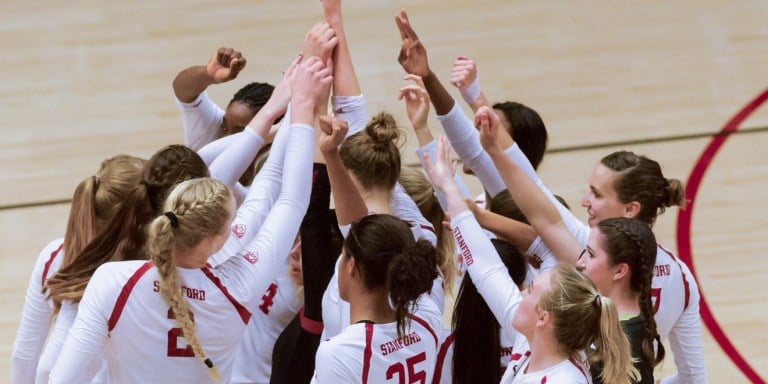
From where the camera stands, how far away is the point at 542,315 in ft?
9.50

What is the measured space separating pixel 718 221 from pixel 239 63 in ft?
9.03

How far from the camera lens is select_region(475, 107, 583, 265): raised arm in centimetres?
343

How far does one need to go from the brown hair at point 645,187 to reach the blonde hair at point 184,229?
1.39 m

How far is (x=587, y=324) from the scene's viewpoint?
2.85 metres

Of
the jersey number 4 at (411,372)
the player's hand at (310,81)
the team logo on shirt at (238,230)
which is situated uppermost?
the player's hand at (310,81)

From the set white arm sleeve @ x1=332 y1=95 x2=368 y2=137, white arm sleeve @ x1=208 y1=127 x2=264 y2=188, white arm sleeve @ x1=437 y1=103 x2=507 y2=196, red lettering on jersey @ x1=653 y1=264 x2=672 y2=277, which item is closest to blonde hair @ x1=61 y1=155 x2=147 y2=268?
white arm sleeve @ x1=208 y1=127 x2=264 y2=188

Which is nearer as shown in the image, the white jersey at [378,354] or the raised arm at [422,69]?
the white jersey at [378,354]

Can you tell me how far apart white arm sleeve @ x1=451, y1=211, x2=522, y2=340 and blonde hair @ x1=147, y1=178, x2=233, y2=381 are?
0.69 metres

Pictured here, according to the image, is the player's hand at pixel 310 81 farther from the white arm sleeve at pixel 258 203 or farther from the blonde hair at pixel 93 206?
the blonde hair at pixel 93 206

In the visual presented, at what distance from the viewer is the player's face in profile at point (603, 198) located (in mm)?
3744

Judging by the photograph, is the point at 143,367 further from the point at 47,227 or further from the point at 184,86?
the point at 47,227

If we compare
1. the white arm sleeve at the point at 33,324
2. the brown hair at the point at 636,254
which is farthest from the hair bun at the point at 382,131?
the white arm sleeve at the point at 33,324

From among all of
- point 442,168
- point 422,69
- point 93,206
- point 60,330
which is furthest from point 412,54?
point 60,330

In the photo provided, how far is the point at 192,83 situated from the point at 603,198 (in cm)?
165
